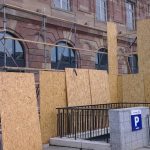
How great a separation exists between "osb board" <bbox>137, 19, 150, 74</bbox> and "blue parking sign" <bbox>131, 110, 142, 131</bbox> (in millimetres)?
4943

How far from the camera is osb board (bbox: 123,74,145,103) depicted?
1619cm

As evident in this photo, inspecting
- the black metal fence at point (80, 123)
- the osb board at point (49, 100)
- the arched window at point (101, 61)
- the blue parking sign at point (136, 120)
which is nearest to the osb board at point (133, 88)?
the black metal fence at point (80, 123)

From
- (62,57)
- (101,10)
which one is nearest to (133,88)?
(62,57)

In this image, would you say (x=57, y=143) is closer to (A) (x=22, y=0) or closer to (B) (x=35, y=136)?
(B) (x=35, y=136)

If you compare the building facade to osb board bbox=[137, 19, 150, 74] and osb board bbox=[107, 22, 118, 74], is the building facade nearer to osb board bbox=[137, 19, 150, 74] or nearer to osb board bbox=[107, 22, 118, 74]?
osb board bbox=[107, 22, 118, 74]

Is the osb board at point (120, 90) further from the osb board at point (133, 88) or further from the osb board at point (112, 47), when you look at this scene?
the osb board at point (112, 47)

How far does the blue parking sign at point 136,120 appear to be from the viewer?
11070 millimetres

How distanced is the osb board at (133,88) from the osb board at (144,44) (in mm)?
479

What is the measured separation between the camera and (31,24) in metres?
17.2

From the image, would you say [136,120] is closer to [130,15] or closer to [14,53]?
[14,53]

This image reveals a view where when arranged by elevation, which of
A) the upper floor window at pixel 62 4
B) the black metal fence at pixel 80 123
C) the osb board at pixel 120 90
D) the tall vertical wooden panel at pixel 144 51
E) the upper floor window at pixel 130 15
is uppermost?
the upper floor window at pixel 130 15

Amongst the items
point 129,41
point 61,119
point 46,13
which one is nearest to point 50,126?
point 61,119

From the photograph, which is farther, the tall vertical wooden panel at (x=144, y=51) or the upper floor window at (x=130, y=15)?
the upper floor window at (x=130, y=15)

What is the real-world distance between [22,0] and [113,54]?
16.8ft
